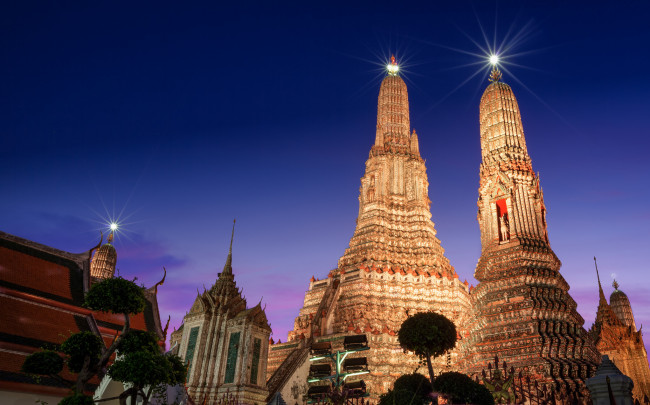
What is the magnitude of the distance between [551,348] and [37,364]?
18049 mm

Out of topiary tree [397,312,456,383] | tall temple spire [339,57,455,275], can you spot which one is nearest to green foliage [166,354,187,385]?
topiary tree [397,312,456,383]

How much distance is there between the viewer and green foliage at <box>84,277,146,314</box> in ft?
40.3

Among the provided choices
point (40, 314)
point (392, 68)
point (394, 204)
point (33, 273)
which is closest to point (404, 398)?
point (40, 314)

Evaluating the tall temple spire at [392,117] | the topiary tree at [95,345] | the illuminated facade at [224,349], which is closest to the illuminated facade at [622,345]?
the tall temple spire at [392,117]

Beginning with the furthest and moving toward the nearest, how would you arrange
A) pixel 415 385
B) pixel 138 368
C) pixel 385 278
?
pixel 385 278
pixel 415 385
pixel 138 368

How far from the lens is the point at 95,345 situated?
1202 centimetres

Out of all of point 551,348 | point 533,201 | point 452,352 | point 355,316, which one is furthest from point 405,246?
point 551,348

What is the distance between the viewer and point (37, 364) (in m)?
11.4

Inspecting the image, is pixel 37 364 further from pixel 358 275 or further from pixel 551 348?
pixel 358 275

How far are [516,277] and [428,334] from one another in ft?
38.9

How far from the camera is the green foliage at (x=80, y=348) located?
1178 centimetres

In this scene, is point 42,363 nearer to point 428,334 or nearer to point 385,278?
point 428,334

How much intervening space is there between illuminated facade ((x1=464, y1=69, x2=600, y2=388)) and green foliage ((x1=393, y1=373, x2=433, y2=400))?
9.32 meters

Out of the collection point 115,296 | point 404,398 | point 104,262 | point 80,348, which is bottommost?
point 404,398
